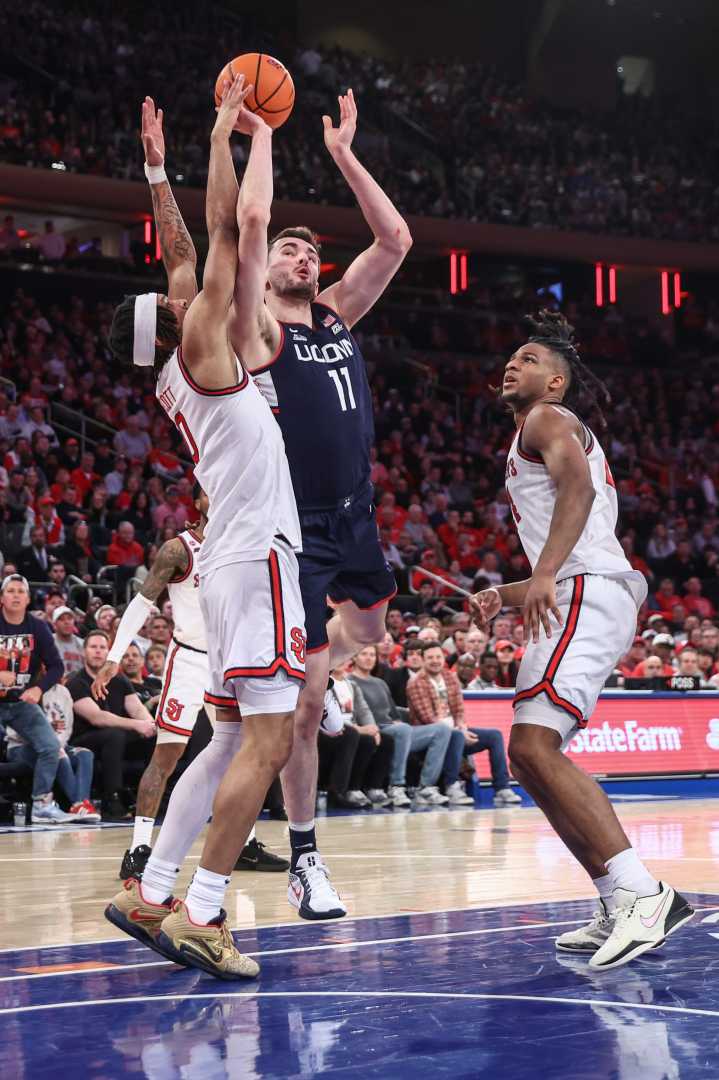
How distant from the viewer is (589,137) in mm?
30031

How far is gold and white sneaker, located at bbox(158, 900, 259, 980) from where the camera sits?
4.26 m

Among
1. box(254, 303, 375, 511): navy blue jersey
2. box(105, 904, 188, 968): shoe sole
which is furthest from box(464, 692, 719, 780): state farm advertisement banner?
box(105, 904, 188, 968): shoe sole

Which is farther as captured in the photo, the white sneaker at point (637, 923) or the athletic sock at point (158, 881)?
the athletic sock at point (158, 881)

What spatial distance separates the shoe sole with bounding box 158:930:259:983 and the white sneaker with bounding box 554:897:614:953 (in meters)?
1.11

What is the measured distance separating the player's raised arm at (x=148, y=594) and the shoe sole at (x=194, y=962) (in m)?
3.07

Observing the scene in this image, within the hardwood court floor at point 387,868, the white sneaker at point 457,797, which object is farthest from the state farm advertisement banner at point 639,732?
the hardwood court floor at point 387,868

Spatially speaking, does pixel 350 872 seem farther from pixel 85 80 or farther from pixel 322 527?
pixel 85 80

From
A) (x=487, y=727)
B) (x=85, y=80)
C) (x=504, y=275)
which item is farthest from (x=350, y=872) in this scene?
(x=504, y=275)

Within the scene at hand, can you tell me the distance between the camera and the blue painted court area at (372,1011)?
3230 millimetres

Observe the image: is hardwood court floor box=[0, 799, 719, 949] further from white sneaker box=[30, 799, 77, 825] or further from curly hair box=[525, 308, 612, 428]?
curly hair box=[525, 308, 612, 428]

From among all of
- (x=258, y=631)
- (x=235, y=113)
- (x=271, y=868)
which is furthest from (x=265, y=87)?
(x=271, y=868)

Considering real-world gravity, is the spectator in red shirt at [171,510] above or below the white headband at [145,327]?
below

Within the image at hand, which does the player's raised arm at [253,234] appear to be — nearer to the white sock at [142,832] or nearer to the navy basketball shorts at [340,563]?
the navy basketball shorts at [340,563]

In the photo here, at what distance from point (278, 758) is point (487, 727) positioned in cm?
960
